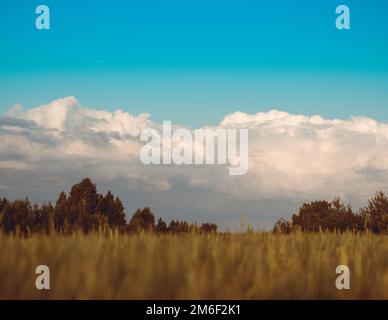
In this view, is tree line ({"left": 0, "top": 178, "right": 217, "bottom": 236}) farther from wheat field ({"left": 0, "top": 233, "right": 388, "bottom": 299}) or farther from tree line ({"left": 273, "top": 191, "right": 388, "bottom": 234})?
wheat field ({"left": 0, "top": 233, "right": 388, "bottom": 299})

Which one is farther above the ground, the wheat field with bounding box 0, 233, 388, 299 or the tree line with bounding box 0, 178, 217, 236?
the tree line with bounding box 0, 178, 217, 236

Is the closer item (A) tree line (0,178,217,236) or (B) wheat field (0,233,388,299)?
(B) wheat field (0,233,388,299)

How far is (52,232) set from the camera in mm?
10672

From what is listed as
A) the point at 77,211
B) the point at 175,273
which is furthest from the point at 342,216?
the point at 175,273

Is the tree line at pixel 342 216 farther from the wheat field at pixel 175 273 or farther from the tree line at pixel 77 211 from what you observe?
the wheat field at pixel 175 273

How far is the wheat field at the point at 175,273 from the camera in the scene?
6875mm

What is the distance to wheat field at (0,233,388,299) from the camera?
6.88 meters

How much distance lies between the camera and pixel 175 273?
7547 millimetres

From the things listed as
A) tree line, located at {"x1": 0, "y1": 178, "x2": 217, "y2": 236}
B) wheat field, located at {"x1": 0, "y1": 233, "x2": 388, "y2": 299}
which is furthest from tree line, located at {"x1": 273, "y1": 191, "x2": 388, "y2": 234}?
wheat field, located at {"x1": 0, "y1": 233, "x2": 388, "y2": 299}

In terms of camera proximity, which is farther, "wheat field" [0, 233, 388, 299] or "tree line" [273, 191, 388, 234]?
"tree line" [273, 191, 388, 234]
